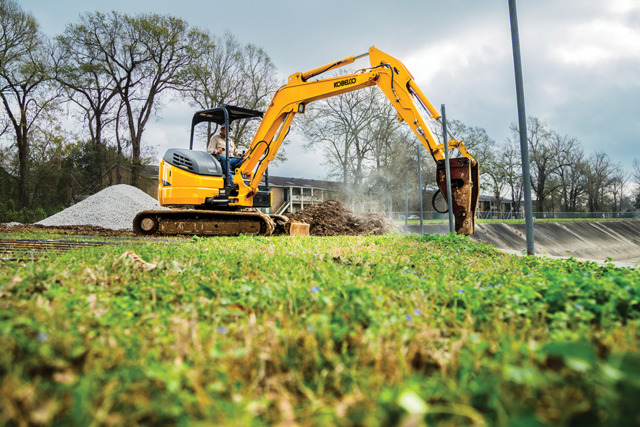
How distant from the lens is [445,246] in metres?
7.55

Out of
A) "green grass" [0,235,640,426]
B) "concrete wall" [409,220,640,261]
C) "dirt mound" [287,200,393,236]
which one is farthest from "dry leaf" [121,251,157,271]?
"concrete wall" [409,220,640,261]

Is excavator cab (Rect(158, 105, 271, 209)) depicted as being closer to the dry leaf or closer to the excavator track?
the excavator track

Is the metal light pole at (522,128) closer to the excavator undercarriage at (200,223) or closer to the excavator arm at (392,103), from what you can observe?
the excavator arm at (392,103)

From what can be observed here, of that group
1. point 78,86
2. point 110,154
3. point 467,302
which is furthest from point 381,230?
point 78,86

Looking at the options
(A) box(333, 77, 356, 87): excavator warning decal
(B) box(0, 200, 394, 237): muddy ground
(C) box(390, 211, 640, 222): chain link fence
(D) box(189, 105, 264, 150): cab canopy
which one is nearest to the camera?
(A) box(333, 77, 356, 87): excavator warning decal

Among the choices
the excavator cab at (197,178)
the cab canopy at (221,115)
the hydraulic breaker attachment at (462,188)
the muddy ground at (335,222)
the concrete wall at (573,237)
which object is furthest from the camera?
the concrete wall at (573,237)

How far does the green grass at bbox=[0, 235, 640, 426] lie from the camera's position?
106cm

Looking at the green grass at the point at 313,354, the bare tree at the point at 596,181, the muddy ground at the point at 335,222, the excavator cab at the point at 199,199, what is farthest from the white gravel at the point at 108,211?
the bare tree at the point at 596,181

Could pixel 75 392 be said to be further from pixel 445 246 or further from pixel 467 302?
pixel 445 246

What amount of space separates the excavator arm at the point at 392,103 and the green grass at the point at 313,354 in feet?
23.4

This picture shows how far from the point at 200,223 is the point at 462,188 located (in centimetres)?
731

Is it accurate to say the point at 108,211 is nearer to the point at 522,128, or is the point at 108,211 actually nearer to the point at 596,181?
the point at 522,128

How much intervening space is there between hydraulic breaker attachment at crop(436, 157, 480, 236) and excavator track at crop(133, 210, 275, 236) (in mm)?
5081

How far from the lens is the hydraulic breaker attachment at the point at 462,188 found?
9531 millimetres
